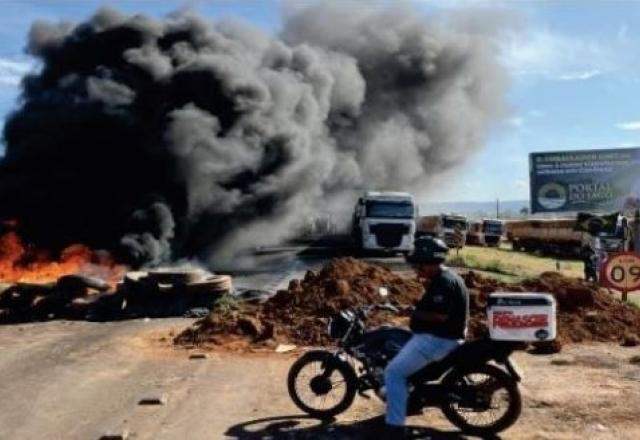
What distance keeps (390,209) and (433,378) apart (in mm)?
29415

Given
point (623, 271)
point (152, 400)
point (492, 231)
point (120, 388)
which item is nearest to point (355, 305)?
point (623, 271)

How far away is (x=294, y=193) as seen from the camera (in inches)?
1594

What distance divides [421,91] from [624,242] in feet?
91.9

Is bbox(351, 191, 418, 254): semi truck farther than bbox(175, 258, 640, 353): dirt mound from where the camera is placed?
Yes

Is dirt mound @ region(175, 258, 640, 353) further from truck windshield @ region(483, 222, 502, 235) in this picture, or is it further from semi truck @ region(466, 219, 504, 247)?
truck windshield @ region(483, 222, 502, 235)

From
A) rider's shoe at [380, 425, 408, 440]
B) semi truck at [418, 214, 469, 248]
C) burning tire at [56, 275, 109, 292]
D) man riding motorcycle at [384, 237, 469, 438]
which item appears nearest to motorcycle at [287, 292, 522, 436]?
man riding motorcycle at [384, 237, 469, 438]

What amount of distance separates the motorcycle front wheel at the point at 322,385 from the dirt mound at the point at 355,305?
14.2ft

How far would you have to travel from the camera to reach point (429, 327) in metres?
6.52

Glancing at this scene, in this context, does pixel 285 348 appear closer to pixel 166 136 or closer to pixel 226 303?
pixel 226 303

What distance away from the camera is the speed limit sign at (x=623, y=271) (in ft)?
46.3

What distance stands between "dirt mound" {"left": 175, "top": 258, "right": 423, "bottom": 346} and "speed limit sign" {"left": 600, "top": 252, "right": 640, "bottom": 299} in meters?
3.84

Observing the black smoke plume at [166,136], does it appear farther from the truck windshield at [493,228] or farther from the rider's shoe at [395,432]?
the rider's shoe at [395,432]

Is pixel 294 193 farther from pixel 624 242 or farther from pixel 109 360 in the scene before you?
pixel 109 360

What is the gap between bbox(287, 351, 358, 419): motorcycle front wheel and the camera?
7469 mm
